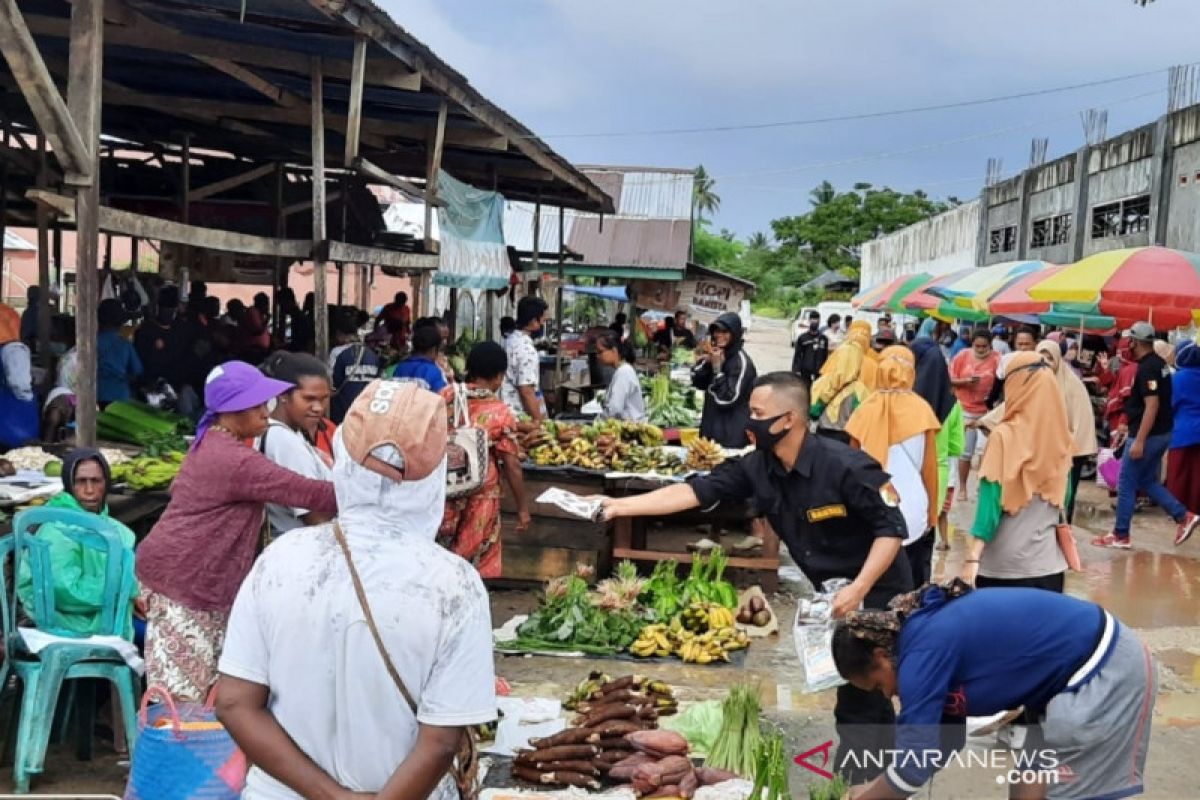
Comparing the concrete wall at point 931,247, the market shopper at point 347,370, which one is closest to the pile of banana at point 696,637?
the market shopper at point 347,370

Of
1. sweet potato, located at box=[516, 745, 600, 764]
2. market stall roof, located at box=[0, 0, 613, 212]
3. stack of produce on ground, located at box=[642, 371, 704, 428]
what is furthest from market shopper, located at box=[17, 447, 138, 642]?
stack of produce on ground, located at box=[642, 371, 704, 428]

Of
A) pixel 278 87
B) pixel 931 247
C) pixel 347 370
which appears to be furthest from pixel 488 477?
pixel 931 247

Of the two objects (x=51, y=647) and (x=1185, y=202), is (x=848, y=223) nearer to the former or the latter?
(x=1185, y=202)

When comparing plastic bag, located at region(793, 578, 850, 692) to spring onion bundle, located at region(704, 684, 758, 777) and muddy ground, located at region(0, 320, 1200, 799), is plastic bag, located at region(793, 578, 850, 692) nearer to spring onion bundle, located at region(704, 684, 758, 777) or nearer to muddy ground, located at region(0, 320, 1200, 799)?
spring onion bundle, located at region(704, 684, 758, 777)

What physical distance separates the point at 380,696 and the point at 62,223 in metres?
14.1

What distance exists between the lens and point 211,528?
411cm

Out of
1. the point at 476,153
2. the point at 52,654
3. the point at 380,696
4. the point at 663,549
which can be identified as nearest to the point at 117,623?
the point at 52,654

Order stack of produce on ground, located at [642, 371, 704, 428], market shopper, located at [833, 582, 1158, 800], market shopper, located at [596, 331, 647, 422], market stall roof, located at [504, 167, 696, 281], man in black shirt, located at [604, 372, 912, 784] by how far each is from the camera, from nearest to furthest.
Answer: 1. market shopper, located at [833, 582, 1158, 800]
2. man in black shirt, located at [604, 372, 912, 784]
3. market shopper, located at [596, 331, 647, 422]
4. stack of produce on ground, located at [642, 371, 704, 428]
5. market stall roof, located at [504, 167, 696, 281]

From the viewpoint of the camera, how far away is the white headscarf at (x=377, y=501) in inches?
92.6

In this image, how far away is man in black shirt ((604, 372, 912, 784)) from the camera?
14.4 ft

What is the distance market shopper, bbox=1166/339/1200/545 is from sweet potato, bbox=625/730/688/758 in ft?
25.3

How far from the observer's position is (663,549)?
873cm

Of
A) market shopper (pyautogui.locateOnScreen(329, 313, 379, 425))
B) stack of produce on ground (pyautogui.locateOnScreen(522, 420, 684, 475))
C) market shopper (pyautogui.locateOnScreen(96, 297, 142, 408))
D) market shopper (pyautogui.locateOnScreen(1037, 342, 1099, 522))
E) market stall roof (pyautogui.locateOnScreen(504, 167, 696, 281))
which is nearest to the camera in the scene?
stack of produce on ground (pyautogui.locateOnScreen(522, 420, 684, 475))

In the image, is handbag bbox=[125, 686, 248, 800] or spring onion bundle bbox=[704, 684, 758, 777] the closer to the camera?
handbag bbox=[125, 686, 248, 800]
